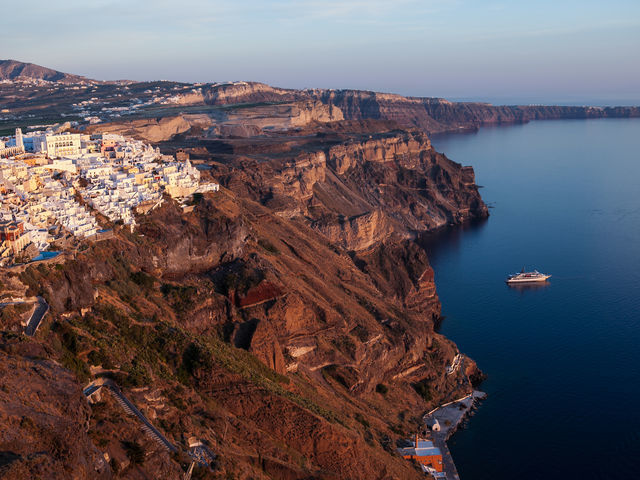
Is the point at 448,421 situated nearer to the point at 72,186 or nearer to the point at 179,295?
the point at 179,295

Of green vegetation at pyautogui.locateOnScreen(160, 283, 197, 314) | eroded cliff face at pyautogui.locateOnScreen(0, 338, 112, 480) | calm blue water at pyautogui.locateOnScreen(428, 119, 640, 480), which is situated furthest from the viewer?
calm blue water at pyautogui.locateOnScreen(428, 119, 640, 480)

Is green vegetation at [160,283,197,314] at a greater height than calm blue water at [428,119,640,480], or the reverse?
green vegetation at [160,283,197,314]

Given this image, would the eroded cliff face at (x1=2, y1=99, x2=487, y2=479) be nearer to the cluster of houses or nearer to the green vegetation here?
→ the green vegetation

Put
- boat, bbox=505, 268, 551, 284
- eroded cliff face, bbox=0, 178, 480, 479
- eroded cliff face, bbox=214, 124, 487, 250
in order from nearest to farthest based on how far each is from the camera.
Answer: eroded cliff face, bbox=0, 178, 480, 479 → boat, bbox=505, 268, 551, 284 → eroded cliff face, bbox=214, 124, 487, 250

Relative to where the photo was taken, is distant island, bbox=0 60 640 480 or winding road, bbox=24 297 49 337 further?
winding road, bbox=24 297 49 337

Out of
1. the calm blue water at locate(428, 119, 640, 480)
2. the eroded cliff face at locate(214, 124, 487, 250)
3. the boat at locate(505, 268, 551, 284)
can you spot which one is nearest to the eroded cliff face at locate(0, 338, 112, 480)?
the calm blue water at locate(428, 119, 640, 480)

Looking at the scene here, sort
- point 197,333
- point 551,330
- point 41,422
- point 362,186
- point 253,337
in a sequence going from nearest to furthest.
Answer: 1. point 41,422
2. point 197,333
3. point 253,337
4. point 551,330
5. point 362,186

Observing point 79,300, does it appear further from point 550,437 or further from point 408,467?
point 550,437

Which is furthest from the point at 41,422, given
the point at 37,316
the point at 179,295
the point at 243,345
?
the point at 243,345
